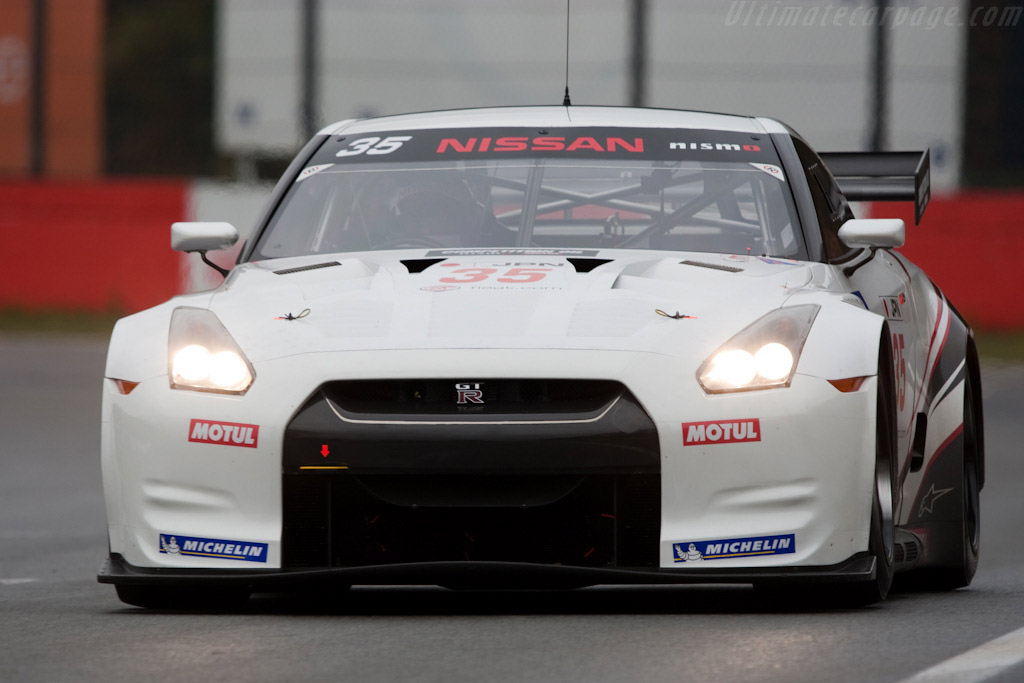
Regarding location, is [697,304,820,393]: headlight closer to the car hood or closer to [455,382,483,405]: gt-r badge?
the car hood

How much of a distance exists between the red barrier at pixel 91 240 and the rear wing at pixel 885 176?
13.4 metres

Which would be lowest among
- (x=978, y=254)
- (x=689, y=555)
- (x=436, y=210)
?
(x=978, y=254)

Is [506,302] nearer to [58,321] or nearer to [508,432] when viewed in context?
[508,432]

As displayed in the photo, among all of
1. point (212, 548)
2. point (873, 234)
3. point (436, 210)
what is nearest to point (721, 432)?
point (873, 234)

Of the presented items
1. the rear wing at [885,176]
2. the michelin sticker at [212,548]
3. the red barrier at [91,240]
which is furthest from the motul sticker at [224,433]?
the red barrier at [91,240]

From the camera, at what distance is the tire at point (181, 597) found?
213 inches

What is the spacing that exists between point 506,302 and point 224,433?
2.55ft

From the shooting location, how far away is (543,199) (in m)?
6.21

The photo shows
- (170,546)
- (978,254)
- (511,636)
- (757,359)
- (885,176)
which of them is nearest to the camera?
(511,636)

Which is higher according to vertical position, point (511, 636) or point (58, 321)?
point (511, 636)

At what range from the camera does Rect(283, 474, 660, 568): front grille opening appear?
16.6 feet

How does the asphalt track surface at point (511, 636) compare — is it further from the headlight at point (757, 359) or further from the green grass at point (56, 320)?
the green grass at point (56, 320)

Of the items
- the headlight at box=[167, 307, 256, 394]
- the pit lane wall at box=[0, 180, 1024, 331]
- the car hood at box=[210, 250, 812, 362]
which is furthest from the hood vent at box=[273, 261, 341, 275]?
the pit lane wall at box=[0, 180, 1024, 331]

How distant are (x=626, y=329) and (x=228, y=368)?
3.25 ft
